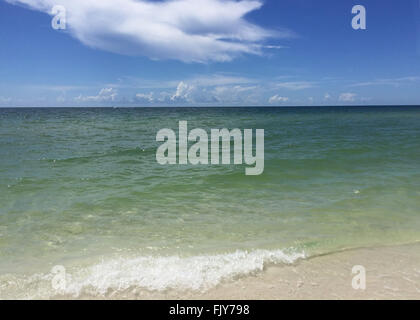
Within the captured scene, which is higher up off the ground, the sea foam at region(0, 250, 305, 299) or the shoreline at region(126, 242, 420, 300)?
the sea foam at region(0, 250, 305, 299)

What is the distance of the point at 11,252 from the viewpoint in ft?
18.5

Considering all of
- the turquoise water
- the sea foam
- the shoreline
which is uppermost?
the turquoise water

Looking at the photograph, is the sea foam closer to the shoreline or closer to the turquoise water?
the turquoise water

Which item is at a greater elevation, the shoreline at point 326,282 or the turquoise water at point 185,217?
the turquoise water at point 185,217

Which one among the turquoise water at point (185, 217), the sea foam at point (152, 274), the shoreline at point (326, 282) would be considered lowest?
the shoreline at point (326, 282)

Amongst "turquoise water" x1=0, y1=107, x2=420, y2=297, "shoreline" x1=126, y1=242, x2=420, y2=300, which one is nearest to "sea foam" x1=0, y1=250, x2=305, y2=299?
"turquoise water" x1=0, y1=107, x2=420, y2=297

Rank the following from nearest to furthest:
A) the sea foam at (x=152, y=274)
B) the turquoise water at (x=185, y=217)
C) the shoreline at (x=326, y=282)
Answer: the shoreline at (x=326, y=282), the sea foam at (x=152, y=274), the turquoise water at (x=185, y=217)

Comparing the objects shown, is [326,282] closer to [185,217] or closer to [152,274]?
[152,274]

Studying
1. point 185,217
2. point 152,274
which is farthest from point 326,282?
point 185,217

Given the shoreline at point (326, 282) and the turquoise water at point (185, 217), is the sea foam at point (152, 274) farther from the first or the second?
the shoreline at point (326, 282)

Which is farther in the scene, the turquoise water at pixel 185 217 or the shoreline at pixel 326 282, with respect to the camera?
the turquoise water at pixel 185 217

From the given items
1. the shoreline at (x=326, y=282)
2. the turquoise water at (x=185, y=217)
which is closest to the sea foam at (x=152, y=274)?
the turquoise water at (x=185, y=217)

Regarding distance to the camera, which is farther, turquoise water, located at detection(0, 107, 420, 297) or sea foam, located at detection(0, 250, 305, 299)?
turquoise water, located at detection(0, 107, 420, 297)
